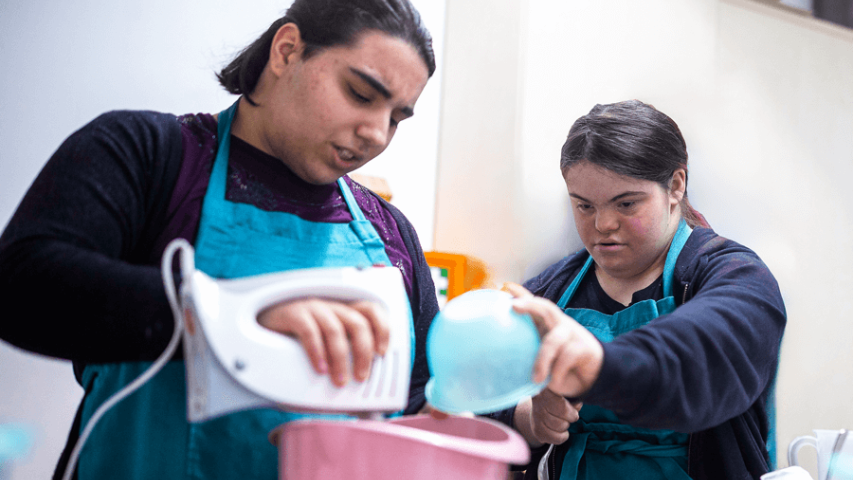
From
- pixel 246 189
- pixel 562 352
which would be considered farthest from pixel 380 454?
pixel 246 189

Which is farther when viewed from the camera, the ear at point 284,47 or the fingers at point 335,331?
the ear at point 284,47

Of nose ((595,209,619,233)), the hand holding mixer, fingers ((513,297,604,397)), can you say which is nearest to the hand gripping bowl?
the hand holding mixer

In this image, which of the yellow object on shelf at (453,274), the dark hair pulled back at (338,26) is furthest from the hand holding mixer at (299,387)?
the yellow object on shelf at (453,274)

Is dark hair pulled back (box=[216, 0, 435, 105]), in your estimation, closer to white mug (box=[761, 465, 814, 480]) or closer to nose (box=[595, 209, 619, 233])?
nose (box=[595, 209, 619, 233])

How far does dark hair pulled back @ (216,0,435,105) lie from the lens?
87 cm

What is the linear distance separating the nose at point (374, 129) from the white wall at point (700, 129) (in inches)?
32.9

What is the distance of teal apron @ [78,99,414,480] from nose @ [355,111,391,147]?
0.17 metres

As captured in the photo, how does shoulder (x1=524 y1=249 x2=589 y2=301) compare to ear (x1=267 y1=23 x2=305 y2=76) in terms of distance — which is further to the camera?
shoulder (x1=524 y1=249 x2=589 y2=301)

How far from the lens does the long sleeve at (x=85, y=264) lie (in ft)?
2.01

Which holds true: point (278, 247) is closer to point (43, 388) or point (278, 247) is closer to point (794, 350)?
point (43, 388)

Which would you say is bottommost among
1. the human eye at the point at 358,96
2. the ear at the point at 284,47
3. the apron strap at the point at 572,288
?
the apron strap at the point at 572,288

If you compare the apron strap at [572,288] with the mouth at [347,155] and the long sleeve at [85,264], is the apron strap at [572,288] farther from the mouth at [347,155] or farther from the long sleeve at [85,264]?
the long sleeve at [85,264]

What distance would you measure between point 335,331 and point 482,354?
161 mm

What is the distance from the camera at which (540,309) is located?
2.33ft
